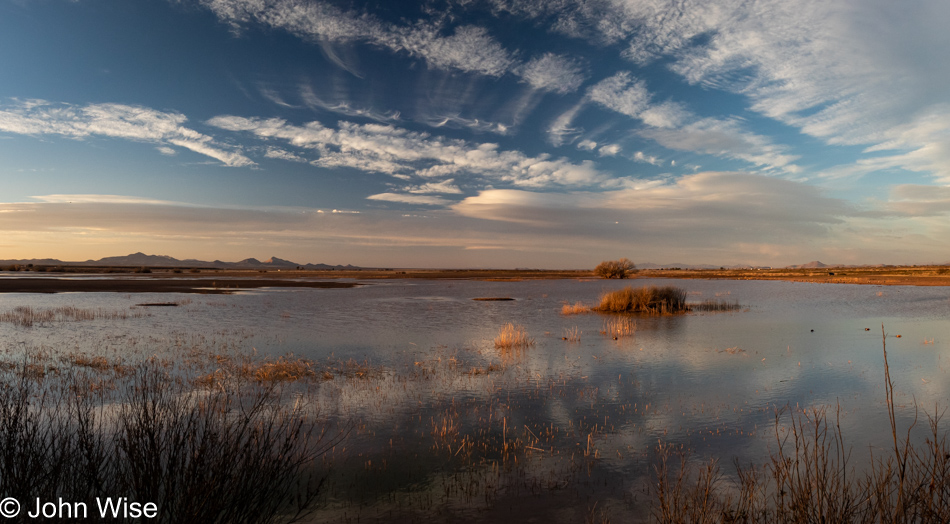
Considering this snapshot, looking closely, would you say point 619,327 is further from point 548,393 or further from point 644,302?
point 548,393

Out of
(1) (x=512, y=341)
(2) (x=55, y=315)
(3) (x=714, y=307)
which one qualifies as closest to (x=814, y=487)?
(1) (x=512, y=341)

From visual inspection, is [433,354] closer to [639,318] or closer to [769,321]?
[639,318]

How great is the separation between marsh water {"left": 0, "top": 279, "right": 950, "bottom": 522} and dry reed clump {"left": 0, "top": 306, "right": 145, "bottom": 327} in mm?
1355

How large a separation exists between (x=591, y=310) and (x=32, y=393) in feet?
102

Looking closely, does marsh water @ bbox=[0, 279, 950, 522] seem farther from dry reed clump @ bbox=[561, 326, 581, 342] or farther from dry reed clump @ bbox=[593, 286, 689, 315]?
dry reed clump @ bbox=[593, 286, 689, 315]

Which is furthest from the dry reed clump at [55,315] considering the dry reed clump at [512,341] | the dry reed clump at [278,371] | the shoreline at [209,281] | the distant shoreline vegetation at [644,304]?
the distant shoreline vegetation at [644,304]

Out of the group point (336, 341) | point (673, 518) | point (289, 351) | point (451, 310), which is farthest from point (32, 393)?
point (451, 310)

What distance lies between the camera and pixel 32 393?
12.2 metres

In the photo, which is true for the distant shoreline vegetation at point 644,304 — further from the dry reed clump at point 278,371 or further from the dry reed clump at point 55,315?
the dry reed clump at point 55,315

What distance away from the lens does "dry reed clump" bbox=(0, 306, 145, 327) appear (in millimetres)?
26047

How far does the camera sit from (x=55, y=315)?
93.9 feet

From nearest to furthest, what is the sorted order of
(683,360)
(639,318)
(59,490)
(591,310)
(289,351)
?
(59,490), (683,360), (289,351), (639,318), (591,310)

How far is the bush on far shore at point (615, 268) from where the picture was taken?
307ft

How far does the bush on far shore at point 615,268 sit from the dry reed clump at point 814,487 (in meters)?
84.5
